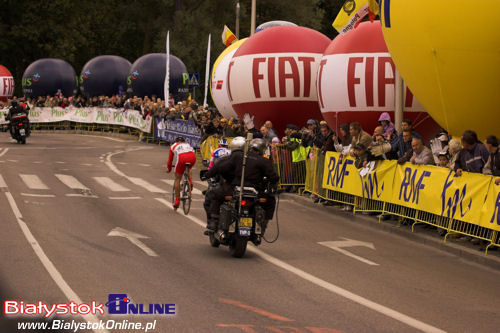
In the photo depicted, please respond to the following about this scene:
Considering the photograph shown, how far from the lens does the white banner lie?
47.3 metres

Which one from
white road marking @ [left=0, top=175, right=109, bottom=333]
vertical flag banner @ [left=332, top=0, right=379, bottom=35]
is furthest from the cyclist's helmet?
vertical flag banner @ [left=332, top=0, right=379, bottom=35]

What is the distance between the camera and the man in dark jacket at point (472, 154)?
51.6ft

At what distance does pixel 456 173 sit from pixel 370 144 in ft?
13.0

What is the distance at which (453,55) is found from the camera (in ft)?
55.2

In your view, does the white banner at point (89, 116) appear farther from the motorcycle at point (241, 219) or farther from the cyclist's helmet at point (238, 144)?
the motorcycle at point (241, 219)

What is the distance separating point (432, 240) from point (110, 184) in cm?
1116

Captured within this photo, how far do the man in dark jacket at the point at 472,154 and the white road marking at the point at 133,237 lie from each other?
17.5 feet

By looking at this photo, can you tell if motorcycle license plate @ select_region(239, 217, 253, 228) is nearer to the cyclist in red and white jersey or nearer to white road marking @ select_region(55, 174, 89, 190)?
the cyclist in red and white jersey

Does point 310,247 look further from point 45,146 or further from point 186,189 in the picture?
point 45,146

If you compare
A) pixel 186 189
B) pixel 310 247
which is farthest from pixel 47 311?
pixel 186 189

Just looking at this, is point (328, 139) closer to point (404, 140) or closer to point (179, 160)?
point (404, 140)

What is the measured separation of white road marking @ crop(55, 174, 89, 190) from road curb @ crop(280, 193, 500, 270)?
671 cm

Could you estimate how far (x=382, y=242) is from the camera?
656 inches

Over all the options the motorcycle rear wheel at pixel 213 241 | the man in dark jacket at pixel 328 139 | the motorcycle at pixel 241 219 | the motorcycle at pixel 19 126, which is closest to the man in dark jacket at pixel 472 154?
the motorcycle at pixel 241 219
